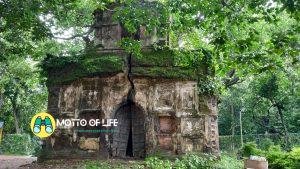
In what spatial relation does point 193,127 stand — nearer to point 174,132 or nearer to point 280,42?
point 174,132

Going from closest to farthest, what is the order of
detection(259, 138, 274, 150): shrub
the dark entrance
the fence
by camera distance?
the dark entrance → detection(259, 138, 274, 150): shrub → the fence

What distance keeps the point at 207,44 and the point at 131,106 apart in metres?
3.93

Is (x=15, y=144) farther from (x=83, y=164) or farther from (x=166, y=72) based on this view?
(x=166, y=72)

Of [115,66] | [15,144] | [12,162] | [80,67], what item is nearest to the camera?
[115,66]

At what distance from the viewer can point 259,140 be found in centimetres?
2756

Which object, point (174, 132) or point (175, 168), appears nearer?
point (175, 168)

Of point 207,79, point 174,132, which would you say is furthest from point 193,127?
point 207,79

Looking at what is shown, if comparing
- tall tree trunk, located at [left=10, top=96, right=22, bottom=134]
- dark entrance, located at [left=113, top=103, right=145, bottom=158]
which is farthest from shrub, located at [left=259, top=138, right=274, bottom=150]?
tall tree trunk, located at [left=10, top=96, right=22, bottom=134]

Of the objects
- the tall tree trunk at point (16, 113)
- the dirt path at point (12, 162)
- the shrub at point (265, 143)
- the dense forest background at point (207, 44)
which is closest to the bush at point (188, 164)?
the dense forest background at point (207, 44)

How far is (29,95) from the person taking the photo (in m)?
29.7

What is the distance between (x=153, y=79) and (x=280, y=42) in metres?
7.97

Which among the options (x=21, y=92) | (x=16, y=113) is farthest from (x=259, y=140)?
(x=16, y=113)

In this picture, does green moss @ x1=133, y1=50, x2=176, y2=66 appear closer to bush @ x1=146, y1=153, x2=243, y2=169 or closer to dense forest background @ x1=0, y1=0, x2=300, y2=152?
dense forest background @ x1=0, y1=0, x2=300, y2=152

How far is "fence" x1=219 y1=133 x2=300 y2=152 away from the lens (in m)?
25.6
